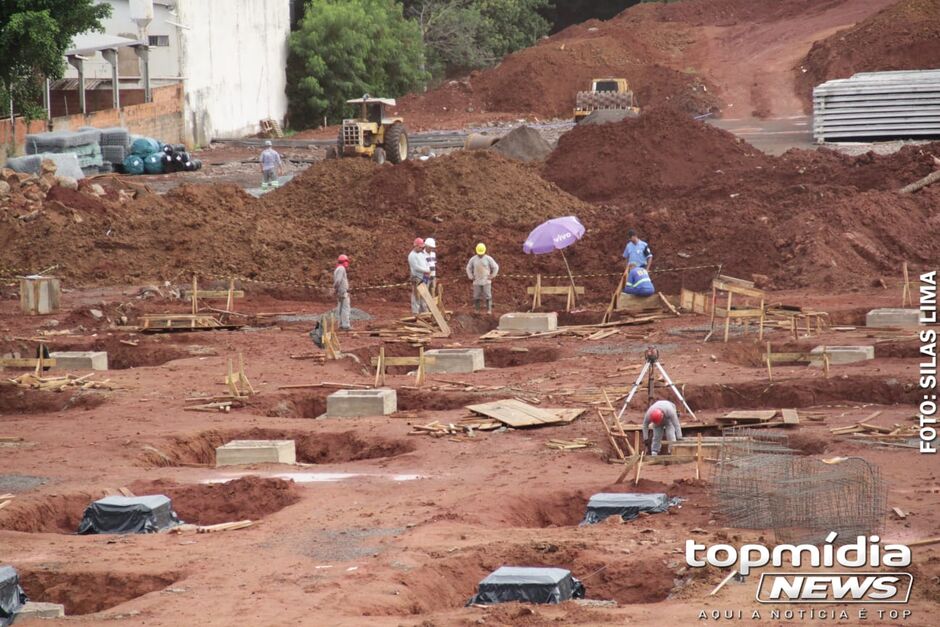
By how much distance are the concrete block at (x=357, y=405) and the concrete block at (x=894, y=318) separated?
861 cm

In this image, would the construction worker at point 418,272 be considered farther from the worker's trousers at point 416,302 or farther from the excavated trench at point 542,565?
the excavated trench at point 542,565

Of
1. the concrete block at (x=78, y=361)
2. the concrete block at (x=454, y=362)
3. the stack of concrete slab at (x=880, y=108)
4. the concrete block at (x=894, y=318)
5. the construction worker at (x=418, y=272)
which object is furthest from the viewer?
the stack of concrete slab at (x=880, y=108)

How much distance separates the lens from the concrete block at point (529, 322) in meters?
25.0

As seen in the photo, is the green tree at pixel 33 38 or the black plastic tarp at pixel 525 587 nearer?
the black plastic tarp at pixel 525 587

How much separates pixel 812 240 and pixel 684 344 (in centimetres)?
670

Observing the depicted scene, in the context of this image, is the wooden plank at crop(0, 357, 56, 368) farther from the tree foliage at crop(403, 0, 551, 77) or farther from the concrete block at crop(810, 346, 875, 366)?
the tree foliage at crop(403, 0, 551, 77)

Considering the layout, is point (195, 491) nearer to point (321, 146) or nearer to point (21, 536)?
point (21, 536)

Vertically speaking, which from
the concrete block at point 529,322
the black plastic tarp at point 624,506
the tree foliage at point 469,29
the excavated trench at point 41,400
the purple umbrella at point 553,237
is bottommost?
the excavated trench at point 41,400

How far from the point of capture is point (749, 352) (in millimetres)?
22328

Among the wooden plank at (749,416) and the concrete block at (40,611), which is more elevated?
the wooden plank at (749,416)

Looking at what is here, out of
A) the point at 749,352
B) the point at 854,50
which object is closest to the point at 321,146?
the point at 854,50

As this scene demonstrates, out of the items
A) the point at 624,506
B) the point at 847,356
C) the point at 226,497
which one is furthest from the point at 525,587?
the point at 847,356

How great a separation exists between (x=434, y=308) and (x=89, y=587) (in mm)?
13209

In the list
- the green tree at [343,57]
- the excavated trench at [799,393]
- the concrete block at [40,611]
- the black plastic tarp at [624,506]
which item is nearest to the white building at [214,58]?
the green tree at [343,57]
